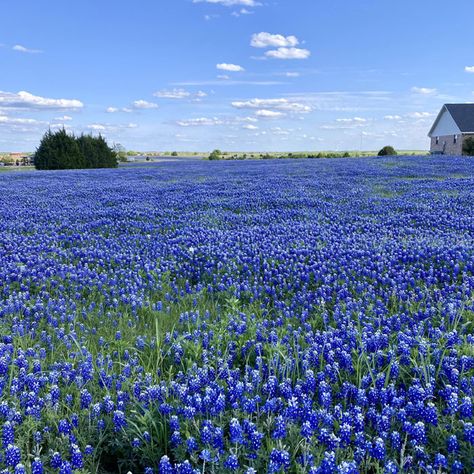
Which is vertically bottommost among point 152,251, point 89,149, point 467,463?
point 467,463

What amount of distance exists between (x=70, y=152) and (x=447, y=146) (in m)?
47.9

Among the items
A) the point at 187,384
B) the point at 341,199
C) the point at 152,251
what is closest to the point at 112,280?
the point at 152,251

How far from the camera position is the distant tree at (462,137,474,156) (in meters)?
53.0

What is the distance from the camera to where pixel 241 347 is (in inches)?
157

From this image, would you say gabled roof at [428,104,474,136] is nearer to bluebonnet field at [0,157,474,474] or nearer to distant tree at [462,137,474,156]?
distant tree at [462,137,474,156]

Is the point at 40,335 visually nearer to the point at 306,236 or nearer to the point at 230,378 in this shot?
the point at 230,378

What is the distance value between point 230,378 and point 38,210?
414 inches

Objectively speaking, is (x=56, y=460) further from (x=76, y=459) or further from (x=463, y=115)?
(x=463, y=115)

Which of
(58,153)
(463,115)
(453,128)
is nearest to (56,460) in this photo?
(58,153)

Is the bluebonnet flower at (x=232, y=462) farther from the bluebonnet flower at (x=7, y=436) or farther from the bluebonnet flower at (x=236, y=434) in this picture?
the bluebonnet flower at (x=7, y=436)

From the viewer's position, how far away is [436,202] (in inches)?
460

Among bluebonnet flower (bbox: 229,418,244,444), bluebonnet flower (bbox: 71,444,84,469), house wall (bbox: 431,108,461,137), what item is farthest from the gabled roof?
bluebonnet flower (bbox: 71,444,84,469)

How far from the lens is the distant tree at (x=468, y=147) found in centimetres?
5303

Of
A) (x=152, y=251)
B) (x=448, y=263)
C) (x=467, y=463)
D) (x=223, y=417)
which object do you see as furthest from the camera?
(x=152, y=251)
